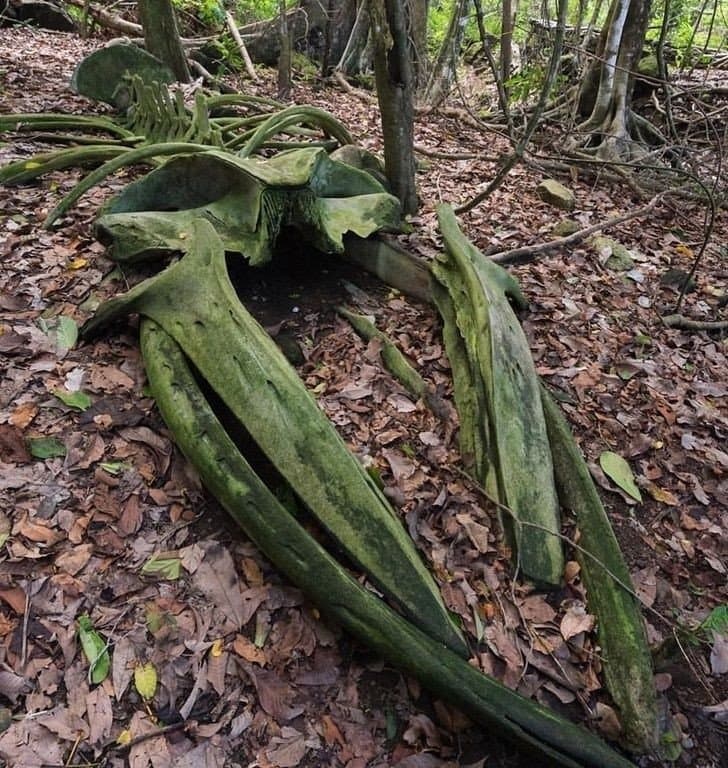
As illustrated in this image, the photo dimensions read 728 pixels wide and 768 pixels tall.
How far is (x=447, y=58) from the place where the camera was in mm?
9086

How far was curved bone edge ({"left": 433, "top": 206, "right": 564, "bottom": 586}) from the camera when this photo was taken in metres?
2.72

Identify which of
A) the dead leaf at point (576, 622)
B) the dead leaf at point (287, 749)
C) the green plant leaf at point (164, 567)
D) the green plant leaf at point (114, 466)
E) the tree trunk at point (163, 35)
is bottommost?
the dead leaf at point (287, 749)

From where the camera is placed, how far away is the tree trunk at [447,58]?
8.44 metres

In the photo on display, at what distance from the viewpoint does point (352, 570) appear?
8.13ft

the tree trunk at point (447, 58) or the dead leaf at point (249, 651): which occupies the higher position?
the tree trunk at point (447, 58)

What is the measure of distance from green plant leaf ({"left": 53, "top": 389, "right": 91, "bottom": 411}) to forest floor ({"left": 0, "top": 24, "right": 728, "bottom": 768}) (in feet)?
0.07

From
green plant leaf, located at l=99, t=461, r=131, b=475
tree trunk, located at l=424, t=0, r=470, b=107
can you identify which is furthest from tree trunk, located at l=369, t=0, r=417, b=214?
tree trunk, located at l=424, t=0, r=470, b=107

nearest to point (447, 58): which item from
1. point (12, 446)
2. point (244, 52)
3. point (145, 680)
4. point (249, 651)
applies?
point (244, 52)

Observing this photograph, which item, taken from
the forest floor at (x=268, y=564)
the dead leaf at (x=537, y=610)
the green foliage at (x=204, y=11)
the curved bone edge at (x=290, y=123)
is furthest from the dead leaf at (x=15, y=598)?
the green foliage at (x=204, y=11)

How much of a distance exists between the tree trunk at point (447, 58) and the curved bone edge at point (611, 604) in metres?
7.02

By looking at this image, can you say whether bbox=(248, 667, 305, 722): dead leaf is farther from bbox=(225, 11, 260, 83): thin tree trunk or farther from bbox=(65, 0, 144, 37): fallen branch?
bbox=(65, 0, 144, 37): fallen branch

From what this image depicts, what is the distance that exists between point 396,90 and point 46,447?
375 cm

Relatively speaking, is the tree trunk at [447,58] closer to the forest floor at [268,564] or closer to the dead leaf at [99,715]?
the forest floor at [268,564]

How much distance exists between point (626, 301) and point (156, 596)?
14.1ft
